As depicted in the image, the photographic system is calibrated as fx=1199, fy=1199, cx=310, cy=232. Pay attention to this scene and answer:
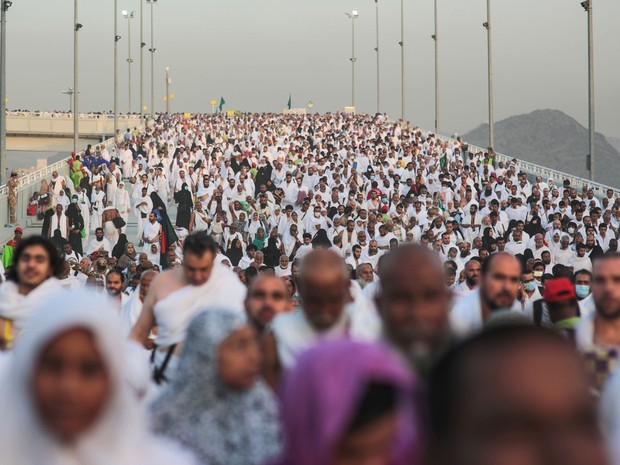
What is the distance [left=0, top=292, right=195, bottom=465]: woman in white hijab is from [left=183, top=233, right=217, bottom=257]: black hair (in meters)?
3.36

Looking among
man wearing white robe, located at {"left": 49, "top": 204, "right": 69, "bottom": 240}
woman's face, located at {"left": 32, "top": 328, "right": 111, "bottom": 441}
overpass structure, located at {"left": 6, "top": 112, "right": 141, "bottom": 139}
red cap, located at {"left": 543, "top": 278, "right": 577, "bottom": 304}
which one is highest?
overpass structure, located at {"left": 6, "top": 112, "right": 141, "bottom": 139}

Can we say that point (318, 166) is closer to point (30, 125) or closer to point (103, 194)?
point (103, 194)

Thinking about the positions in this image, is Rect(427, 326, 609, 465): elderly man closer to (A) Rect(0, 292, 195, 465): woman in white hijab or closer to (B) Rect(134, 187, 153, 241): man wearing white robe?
(A) Rect(0, 292, 195, 465): woman in white hijab

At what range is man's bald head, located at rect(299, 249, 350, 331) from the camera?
4.30 meters

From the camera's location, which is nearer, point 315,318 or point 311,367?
point 311,367

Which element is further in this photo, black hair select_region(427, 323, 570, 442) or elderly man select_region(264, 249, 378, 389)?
elderly man select_region(264, 249, 378, 389)

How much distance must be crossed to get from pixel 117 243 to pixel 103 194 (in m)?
6.48

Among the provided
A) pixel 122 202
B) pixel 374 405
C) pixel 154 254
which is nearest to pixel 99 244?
pixel 154 254

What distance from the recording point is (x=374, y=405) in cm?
210

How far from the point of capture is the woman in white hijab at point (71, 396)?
254 cm

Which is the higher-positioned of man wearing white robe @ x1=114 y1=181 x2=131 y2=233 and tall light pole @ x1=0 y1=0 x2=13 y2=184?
tall light pole @ x1=0 y1=0 x2=13 y2=184

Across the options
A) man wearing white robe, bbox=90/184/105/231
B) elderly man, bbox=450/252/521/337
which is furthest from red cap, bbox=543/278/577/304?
man wearing white robe, bbox=90/184/105/231

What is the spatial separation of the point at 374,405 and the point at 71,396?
0.76 meters

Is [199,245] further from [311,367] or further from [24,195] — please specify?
[24,195]
